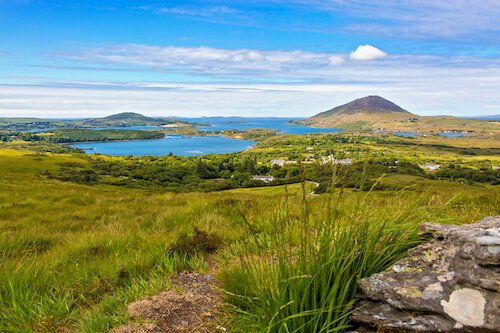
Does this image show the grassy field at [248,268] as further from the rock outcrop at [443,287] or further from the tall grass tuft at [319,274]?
the rock outcrop at [443,287]

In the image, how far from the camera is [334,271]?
95.0 inches

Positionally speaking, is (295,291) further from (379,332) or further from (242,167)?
(242,167)

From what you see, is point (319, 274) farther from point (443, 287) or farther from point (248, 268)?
point (443, 287)

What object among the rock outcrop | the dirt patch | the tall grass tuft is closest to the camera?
the rock outcrop

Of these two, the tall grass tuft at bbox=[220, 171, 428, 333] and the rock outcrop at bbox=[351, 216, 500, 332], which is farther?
the tall grass tuft at bbox=[220, 171, 428, 333]

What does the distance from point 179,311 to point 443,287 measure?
2.48 m

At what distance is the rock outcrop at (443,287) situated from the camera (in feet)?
6.32

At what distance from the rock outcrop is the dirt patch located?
147cm

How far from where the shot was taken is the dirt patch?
2.67 m

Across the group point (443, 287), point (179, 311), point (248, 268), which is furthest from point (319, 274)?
point (179, 311)

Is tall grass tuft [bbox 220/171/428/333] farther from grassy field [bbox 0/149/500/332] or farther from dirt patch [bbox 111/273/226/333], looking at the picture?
dirt patch [bbox 111/273/226/333]

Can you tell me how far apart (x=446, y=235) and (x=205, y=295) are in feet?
8.53

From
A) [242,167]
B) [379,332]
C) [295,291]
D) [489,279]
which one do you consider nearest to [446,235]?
[489,279]

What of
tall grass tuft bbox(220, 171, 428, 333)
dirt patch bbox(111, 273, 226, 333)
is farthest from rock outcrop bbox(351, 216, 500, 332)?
dirt patch bbox(111, 273, 226, 333)
